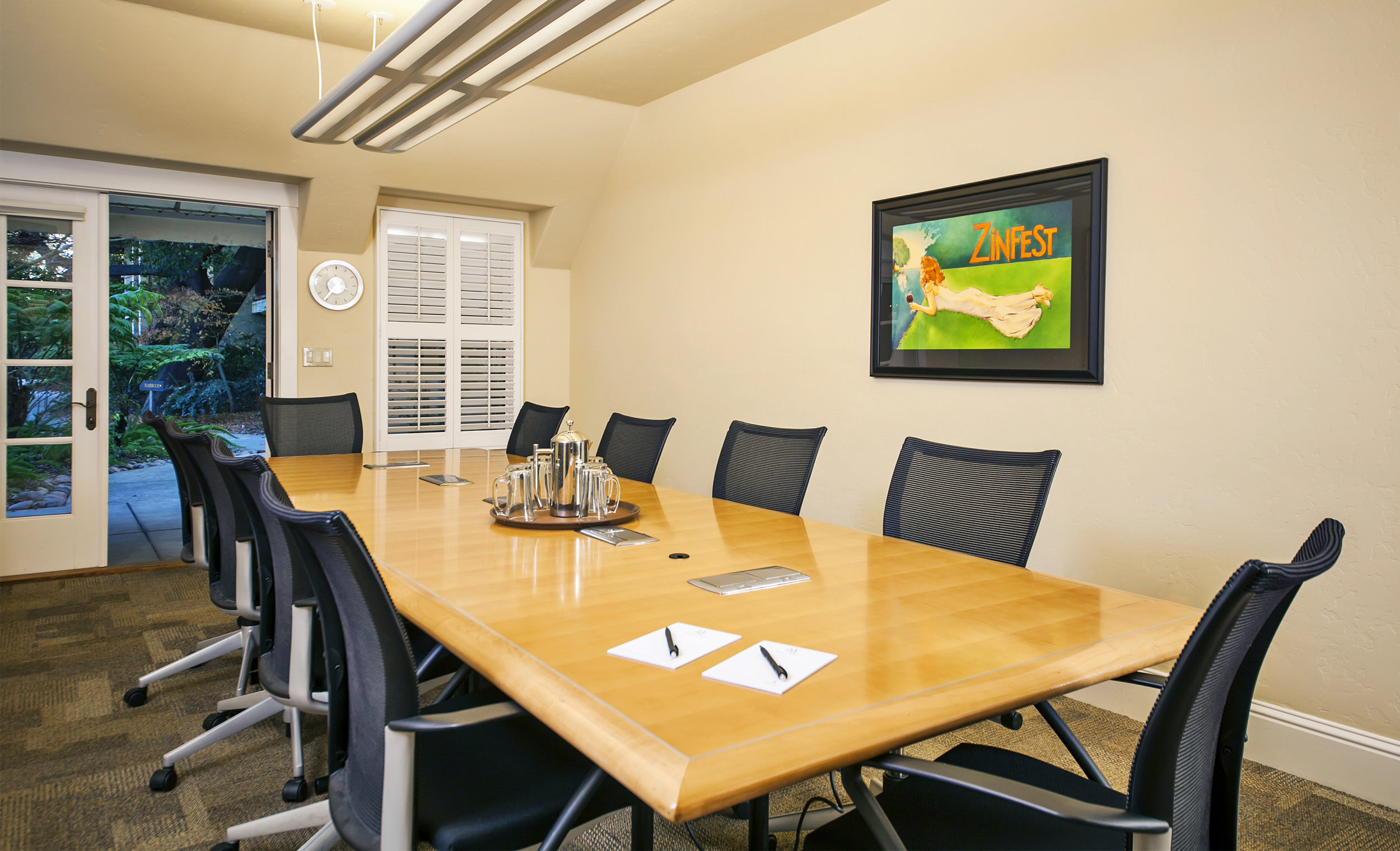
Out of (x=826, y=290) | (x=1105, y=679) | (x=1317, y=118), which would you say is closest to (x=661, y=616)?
(x=1105, y=679)

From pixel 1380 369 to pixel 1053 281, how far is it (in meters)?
1.12

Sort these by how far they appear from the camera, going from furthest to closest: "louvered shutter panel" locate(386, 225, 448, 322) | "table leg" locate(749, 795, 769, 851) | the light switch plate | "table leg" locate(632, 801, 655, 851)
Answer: "louvered shutter panel" locate(386, 225, 448, 322), the light switch plate, "table leg" locate(749, 795, 769, 851), "table leg" locate(632, 801, 655, 851)

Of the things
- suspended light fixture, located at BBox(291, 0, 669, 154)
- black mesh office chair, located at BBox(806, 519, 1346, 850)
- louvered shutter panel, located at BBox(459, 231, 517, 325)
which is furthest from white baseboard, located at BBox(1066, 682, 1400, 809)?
louvered shutter panel, located at BBox(459, 231, 517, 325)

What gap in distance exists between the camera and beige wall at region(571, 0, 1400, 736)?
2.60m

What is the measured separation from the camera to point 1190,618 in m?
1.75

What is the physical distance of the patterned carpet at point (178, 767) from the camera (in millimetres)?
2309

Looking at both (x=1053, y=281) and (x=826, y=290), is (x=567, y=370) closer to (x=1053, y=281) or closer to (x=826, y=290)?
(x=826, y=290)

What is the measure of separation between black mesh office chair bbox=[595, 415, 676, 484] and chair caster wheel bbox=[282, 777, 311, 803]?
5.55 feet

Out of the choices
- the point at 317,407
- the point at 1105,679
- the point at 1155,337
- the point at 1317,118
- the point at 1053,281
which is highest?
the point at 1317,118

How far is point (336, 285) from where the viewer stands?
5809mm

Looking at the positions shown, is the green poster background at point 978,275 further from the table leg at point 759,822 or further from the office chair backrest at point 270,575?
the office chair backrest at point 270,575

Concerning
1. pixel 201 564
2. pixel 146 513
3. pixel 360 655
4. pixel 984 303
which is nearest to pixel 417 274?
pixel 201 564

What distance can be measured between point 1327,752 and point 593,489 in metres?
2.45

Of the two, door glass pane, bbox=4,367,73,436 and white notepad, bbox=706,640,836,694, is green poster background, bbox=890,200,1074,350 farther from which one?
door glass pane, bbox=4,367,73,436
